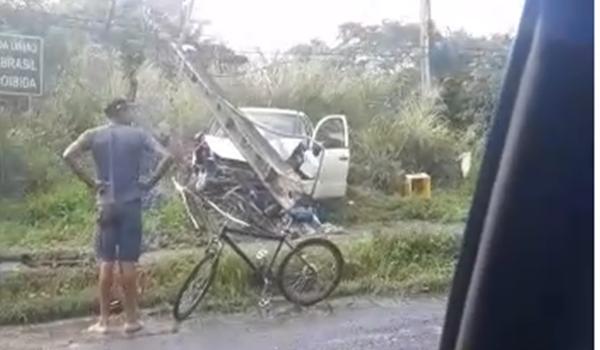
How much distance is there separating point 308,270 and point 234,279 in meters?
0.12

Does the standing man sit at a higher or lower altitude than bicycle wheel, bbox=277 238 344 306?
higher

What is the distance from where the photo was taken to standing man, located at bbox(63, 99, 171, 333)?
4.58ft

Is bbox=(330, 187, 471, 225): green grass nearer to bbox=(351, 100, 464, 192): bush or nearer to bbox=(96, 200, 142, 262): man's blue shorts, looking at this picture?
bbox=(351, 100, 464, 192): bush

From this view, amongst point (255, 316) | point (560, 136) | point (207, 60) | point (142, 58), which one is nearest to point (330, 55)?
point (207, 60)

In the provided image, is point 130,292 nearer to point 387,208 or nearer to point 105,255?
point 105,255

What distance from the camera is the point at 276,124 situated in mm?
1473

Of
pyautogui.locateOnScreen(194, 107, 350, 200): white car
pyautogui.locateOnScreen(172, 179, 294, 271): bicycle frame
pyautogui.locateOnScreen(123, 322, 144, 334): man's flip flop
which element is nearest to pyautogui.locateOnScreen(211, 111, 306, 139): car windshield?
pyautogui.locateOnScreen(194, 107, 350, 200): white car

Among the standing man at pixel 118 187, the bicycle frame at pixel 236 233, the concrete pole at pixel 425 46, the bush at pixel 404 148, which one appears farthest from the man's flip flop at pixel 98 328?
the concrete pole at pixel 425 46

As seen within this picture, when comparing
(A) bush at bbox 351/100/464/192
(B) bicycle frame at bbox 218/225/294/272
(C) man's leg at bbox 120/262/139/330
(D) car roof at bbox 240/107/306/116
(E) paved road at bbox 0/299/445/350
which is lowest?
(E) paved road at bbox 0/299/445/350

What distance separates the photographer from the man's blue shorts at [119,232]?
1396 mm

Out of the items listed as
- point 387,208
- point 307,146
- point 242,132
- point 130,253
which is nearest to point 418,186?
point 387,208

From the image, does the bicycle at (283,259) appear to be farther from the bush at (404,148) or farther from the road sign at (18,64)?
the road sign at (18,64)

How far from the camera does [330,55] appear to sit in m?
1.49

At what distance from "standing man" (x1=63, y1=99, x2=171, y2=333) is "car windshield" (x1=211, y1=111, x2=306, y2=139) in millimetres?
127
